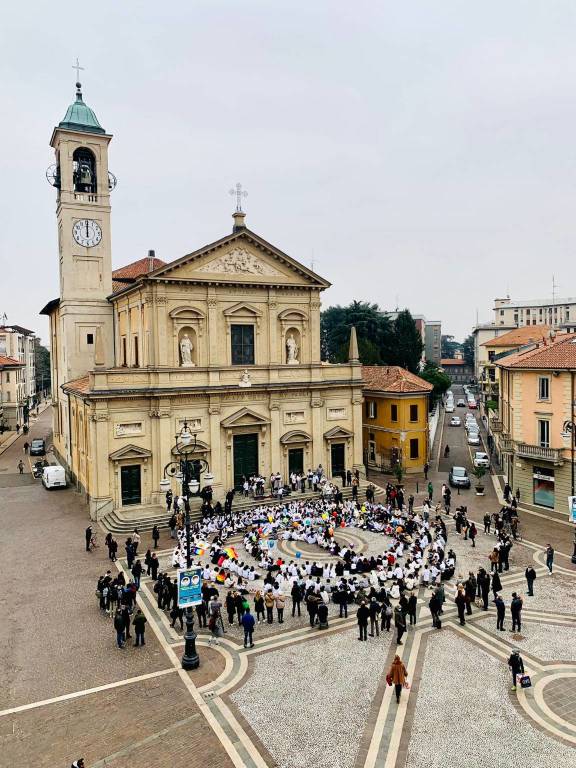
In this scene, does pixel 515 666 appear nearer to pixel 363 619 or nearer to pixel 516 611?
pixel 516 611

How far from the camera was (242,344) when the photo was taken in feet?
130

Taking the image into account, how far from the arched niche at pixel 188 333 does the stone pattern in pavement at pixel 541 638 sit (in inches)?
932

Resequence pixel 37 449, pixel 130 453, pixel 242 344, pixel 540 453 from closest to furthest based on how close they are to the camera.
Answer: pixel 540 453 → pixel 130 453 → pixel 242 344 → pixel 37 449

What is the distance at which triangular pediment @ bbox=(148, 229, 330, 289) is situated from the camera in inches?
1448

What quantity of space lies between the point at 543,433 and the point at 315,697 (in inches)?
995

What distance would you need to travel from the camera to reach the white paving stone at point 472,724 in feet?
42.9

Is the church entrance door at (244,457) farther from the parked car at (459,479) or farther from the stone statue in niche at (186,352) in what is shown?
the parked car at (459,479)

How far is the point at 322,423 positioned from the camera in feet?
136

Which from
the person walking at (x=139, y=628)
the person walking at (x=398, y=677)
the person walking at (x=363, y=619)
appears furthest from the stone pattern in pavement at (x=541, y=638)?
the person walking at (x=139, y=628)

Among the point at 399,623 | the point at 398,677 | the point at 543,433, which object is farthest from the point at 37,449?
the point at 398,677

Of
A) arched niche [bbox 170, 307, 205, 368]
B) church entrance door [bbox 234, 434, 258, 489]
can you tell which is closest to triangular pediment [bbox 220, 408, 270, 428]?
church entrance door [bbox 234, 434, 258, 489]

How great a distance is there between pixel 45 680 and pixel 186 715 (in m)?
4.66

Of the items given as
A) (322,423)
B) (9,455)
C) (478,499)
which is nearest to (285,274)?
(322,423)

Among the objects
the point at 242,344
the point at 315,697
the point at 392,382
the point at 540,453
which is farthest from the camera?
the point at 392,382
